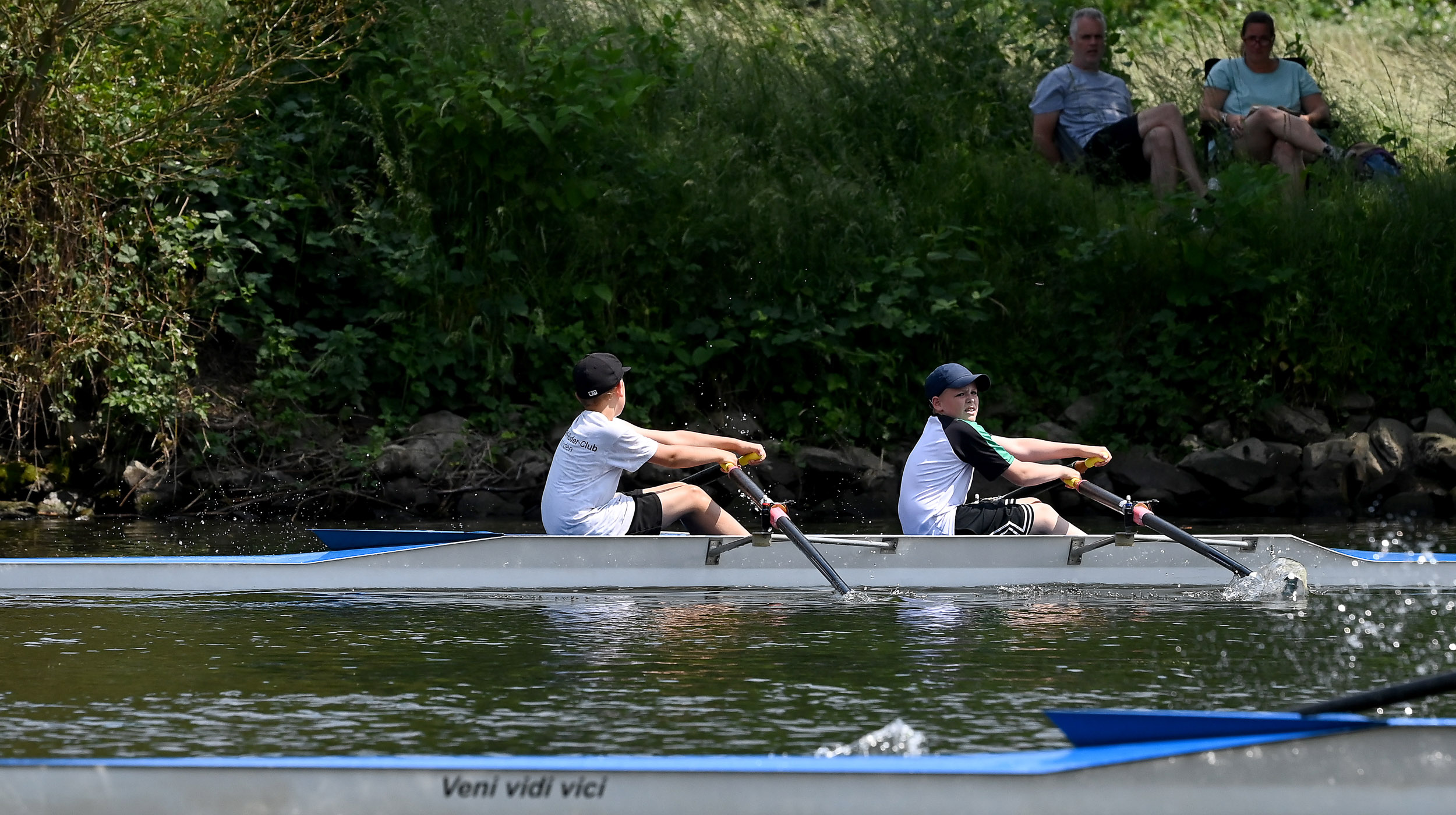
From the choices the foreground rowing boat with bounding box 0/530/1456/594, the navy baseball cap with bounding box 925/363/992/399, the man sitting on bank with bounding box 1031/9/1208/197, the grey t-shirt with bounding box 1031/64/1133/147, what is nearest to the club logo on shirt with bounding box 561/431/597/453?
the foreground rowing boat with bounding box 0/530/1456/594

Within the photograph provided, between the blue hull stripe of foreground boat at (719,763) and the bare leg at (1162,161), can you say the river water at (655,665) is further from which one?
the bare leg at (1162,161)

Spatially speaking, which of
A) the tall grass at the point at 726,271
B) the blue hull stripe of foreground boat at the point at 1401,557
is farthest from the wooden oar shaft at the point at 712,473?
the tall grass at the point at 726,271

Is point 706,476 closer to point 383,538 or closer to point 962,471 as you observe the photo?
point 962,471

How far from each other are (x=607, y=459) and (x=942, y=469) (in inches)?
69.4

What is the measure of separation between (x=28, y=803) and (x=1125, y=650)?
421 centimetres

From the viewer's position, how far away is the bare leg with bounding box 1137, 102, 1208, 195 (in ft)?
46.8

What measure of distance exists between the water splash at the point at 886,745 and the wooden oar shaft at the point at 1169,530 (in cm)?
395

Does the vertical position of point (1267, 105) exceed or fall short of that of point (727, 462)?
it exceeds it

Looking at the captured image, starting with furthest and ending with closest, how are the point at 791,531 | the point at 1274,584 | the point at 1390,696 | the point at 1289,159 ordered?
the point at 1289,159 < the point at 1274,584 < the point at 791,531 < the point at 1390,696

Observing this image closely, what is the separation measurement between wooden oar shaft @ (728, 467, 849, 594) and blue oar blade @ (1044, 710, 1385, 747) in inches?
159

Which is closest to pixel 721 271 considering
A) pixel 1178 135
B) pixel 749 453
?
pixel 1178 135

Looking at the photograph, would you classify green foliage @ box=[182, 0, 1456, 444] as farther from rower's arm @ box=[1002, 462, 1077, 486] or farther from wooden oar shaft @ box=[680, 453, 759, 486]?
rower's arm @ box=[1002, 462, 1077, 486]

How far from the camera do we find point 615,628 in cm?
742

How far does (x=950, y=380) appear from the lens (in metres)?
9.07
